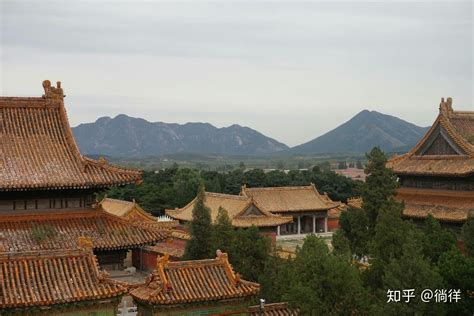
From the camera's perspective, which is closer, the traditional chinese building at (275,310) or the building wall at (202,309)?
the building wall at (202,309)

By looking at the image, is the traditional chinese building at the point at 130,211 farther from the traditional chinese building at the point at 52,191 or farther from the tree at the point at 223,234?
the traditional chinese building at the point at 52,191

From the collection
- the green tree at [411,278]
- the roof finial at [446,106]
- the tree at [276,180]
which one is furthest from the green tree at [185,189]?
the green tree at [411,278]

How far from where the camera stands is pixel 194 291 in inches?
615

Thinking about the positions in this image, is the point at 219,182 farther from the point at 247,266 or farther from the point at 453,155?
the point at 247,266

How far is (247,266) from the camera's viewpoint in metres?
24.1

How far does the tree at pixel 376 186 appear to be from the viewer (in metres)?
26.4

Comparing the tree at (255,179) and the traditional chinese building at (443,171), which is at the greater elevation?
the traditional chinese building at (443,171)

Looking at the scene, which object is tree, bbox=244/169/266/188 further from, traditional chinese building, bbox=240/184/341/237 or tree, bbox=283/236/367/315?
tree, bbox=283/236/367/315

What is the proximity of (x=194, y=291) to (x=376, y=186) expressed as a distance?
13.0m

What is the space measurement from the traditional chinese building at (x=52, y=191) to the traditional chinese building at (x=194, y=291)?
2231mm

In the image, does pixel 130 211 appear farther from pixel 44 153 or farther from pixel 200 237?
pixel 44 153

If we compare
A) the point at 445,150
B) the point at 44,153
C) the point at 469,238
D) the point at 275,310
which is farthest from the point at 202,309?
the point at 445,150

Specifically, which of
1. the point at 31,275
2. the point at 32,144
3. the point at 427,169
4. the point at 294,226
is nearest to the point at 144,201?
the point at 294,226

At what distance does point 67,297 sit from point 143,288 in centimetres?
281
